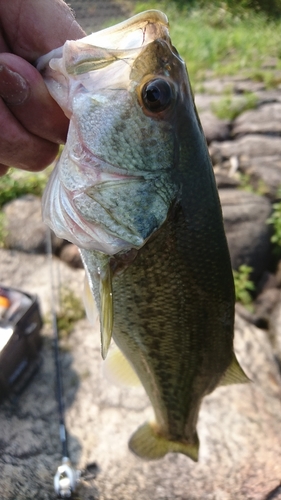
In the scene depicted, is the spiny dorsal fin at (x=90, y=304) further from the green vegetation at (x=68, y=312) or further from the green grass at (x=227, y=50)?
the green grass at (x=227, y=50)

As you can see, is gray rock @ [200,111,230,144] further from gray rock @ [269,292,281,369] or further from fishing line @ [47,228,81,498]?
fishing line @ [47,228,81,498]

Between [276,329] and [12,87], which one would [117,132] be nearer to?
[12,87]

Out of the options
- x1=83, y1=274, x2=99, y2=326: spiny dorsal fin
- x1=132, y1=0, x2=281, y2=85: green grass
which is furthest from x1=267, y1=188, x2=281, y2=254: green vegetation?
x1=132, y1=0, x2=281, y2=85: green grass

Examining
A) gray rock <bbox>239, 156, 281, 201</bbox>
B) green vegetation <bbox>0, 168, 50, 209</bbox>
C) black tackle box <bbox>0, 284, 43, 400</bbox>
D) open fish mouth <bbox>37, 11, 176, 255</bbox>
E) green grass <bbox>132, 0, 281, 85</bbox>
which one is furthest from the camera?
green grass <bbox>132, 0, 281, 85</bbox>

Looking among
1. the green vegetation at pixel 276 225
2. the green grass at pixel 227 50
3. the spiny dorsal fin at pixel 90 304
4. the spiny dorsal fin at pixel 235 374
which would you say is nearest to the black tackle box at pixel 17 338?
the spiny dorsal fin at pixel 90 304

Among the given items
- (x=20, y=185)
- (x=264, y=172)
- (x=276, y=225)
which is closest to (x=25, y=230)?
(x=20, y=185)
